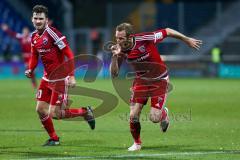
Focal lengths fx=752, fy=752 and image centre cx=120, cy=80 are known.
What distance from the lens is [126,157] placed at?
1133cm

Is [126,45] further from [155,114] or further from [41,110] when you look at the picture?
[41,110]

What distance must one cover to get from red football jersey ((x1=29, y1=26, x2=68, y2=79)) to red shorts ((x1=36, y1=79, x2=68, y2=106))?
0.17 metres

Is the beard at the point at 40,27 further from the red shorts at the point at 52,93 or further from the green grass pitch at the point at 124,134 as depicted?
the green grass pitch at the point at 124,134

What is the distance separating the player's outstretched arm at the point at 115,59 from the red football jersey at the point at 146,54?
0.31m

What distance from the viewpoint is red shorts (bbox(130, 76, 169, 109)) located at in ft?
42.1

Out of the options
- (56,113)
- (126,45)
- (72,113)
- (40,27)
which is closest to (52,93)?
(56,113)

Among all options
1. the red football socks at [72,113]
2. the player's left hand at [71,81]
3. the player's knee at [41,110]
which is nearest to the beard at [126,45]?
the player's left hand at [71,81]

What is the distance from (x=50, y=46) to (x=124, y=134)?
9.22 ft

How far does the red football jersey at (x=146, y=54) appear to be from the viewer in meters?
12.6

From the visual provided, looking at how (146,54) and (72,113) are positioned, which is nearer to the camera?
(146,54)

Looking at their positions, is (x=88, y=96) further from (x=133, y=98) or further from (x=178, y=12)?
(x=178, y=12)

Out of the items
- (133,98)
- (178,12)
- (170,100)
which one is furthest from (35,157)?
(178,12)

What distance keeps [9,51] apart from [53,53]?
34481 millimetres

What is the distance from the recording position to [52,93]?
13.5 meters
